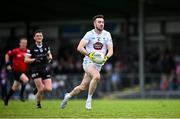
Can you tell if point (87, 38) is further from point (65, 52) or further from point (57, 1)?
point (65, 52)

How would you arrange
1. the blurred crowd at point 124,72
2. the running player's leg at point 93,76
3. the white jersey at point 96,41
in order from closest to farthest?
the running player's leg at point 93,76
the white jersey at point 96,41
the blurred crowd at point 124,72

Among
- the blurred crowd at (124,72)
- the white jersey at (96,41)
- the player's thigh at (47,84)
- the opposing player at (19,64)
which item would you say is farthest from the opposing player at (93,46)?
the blurred crowd at (124,72)

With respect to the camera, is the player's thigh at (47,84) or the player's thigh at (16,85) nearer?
the player's thigh at (47,84)

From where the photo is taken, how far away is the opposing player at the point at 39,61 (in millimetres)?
18656

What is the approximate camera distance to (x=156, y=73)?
34188mm

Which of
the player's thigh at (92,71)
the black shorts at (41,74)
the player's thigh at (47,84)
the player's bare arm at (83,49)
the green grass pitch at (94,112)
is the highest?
the player's bare arm at (83,49)

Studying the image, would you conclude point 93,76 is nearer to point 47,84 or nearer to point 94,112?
point 94,112

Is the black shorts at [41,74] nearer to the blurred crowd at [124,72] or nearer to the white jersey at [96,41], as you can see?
the white jersey at [96,41]

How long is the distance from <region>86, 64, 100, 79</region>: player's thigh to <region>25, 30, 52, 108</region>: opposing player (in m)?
2.11

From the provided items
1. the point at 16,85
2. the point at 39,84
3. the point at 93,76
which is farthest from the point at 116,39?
the point at 93,76

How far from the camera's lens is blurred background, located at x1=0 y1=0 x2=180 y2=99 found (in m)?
33.3

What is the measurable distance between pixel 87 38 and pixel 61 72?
19.3 metres

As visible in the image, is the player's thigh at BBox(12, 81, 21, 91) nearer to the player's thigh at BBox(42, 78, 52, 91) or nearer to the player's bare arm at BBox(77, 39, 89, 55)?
the player's thigh at BBox(42, 78, 52, 91)

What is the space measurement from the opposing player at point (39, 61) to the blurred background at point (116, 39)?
11301mm
